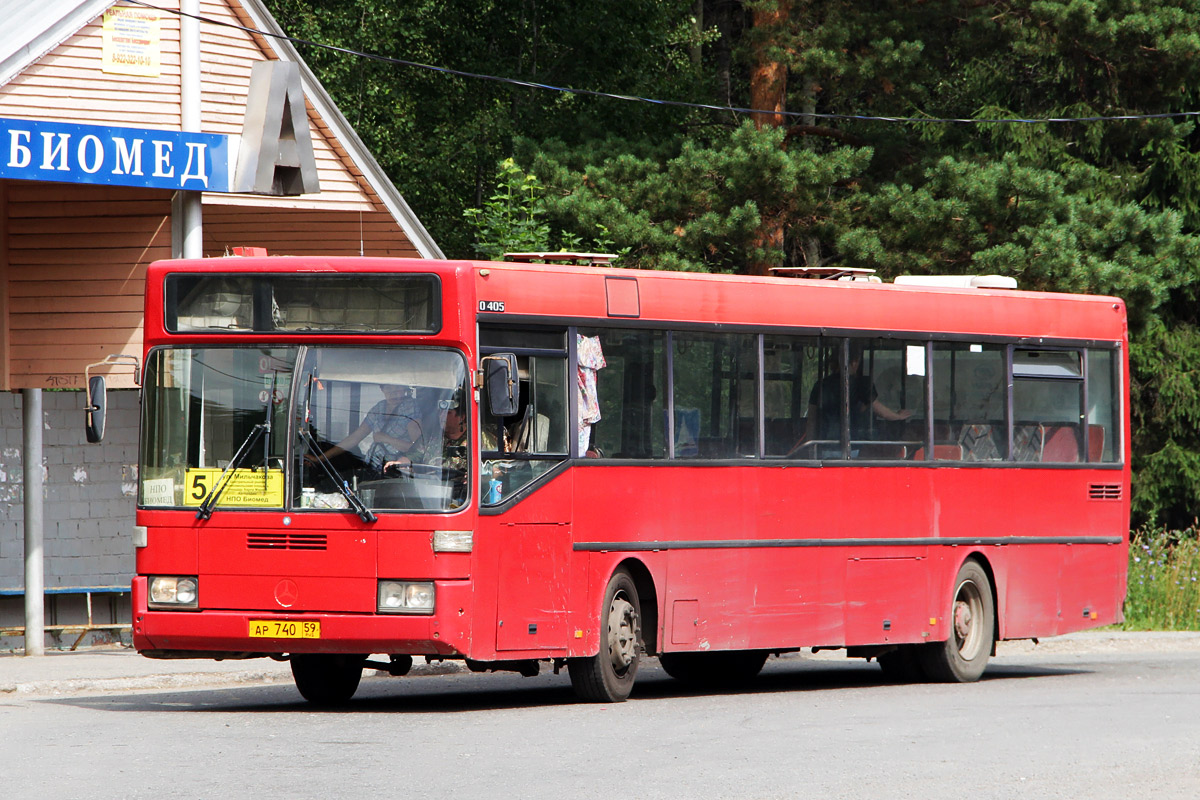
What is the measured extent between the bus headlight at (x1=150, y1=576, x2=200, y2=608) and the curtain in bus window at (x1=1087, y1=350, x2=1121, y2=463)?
28.8 feet

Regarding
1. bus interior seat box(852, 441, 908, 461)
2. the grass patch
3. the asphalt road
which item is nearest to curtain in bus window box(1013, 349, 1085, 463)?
bus interior seat box(852, 441, 908, 461)

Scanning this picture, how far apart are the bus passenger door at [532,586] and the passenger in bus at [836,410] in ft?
8.84

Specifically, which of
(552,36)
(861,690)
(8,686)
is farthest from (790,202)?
(8,686)

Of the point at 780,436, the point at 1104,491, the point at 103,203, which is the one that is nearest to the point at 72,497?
the point at 103,203

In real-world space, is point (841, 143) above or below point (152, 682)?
above

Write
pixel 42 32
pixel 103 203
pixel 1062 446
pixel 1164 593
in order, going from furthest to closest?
pixel 1164 593
pixel 103 203
pixel 1062 446
pixel 42 32

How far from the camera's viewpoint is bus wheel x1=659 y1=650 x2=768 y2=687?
16203mm

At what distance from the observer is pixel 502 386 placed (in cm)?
1227

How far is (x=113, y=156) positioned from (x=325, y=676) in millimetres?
5304

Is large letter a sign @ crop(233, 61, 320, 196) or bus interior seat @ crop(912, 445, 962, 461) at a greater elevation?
large letter a sign @ crop(233, 61, 320, 196)

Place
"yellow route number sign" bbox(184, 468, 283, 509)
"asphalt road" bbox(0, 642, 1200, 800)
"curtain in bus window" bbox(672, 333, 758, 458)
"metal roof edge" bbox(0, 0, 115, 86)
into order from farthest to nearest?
"metal roof edge" bbox(0, 0, 115, 86) → "curtain in bus window" bbox(672, 333, 758, 458) → "yellow route number sign" bbox(184, 468, 283, 509) → "asphalt road" bbox(0, 642, 1200, 800)

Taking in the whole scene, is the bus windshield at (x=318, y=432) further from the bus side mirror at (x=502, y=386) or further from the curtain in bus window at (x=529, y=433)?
the curtain in bus window at (x=529, y=433)

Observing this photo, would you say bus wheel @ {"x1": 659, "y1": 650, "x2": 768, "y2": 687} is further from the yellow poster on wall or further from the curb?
the yellow poster on wall

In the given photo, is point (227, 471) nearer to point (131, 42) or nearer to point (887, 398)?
point (887, 398)
